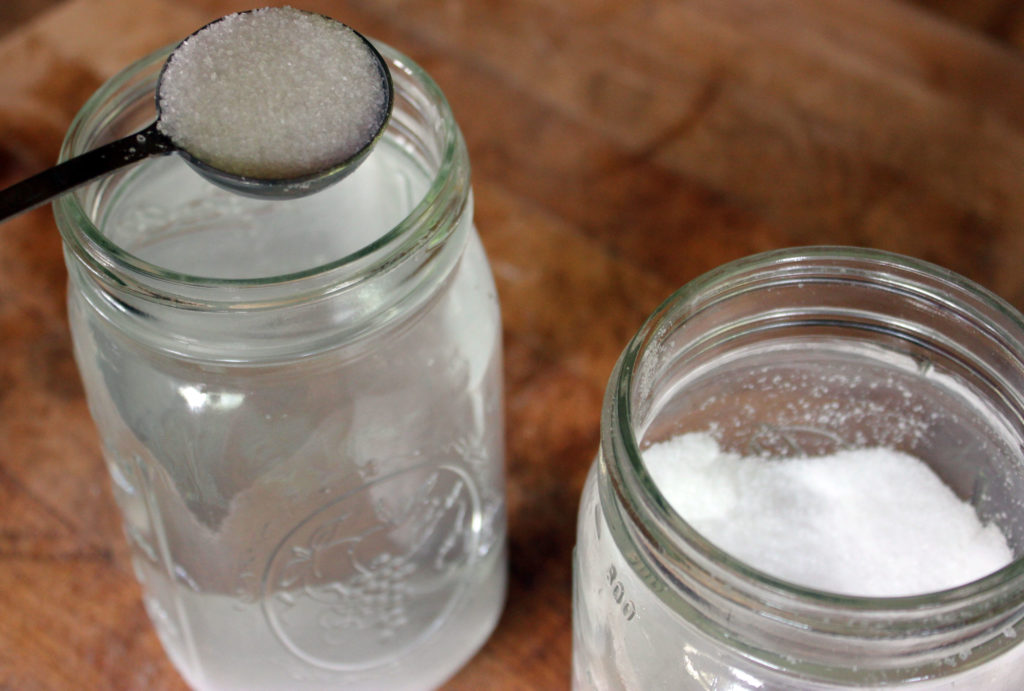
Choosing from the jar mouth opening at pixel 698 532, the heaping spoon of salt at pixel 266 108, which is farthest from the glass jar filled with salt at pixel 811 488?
the heaping spoon of salt at pixel 266 108

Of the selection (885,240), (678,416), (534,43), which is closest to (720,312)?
(678,416)

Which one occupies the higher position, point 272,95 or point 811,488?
point 272,95

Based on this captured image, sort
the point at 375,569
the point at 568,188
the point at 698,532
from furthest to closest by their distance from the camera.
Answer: the point at 568,188, the point at 375,569, the point at 698,532

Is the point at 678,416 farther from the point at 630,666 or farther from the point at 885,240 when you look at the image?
the point at 885,240

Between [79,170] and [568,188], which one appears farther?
[568,188]

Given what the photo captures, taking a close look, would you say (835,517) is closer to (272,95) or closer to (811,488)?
(811,488)

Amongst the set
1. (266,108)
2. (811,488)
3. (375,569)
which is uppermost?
(266,108)

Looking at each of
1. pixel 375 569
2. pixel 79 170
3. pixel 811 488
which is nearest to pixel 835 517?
pixel 811 488

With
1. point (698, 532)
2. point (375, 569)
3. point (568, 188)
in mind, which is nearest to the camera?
point (698, 532)
